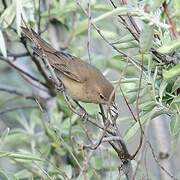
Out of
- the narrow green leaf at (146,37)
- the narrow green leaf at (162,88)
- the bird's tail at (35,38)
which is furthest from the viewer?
the bird's tail at (35,38)

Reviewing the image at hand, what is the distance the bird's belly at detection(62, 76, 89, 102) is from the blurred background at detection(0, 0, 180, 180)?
0.08 m

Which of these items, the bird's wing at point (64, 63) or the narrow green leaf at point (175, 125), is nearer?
the narrow green leaf at point (175, 125)

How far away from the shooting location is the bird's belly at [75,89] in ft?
6.56

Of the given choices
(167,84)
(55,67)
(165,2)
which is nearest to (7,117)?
(55,67)

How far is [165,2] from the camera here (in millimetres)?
1345

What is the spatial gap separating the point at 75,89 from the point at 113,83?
219mm

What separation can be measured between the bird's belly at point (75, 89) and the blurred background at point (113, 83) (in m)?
0.08

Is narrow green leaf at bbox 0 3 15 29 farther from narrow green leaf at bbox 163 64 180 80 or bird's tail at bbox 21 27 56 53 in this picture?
narrow green leaf at bbox 163 64 180 80

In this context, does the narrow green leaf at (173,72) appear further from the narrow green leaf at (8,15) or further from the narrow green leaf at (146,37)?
the narrow green leaf at (8,15)

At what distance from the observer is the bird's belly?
6.56 ft

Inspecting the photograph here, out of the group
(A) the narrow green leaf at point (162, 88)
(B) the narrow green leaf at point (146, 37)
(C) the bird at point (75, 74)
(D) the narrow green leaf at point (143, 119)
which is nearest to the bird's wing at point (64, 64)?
(C) the bird at point (75, 74)

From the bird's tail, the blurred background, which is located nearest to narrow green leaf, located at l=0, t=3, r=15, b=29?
the blurred background

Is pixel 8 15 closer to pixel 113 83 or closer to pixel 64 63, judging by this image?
pixel 64 63

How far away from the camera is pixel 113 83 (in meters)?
1.85
